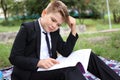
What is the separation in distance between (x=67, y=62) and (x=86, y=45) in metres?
3.93

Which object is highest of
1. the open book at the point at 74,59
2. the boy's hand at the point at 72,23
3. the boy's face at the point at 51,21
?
the boy's face at the point at 51,21

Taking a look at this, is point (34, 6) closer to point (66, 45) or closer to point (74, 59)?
Result: point (66, 45)

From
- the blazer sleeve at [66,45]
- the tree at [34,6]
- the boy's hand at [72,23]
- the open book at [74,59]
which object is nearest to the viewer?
the open book at [74,59]

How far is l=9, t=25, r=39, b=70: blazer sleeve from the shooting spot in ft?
8.36

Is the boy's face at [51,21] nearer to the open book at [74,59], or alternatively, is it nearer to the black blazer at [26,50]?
the black blazer at [26,50]

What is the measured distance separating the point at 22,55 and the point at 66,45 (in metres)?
0.52

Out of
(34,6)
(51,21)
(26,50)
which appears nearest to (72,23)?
(51,21)

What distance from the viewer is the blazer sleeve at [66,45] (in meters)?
2.93

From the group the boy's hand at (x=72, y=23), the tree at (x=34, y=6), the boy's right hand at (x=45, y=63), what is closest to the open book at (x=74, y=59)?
the boy's right hand at (x=45, y=63)

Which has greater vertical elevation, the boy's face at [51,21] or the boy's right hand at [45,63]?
the boy's face at [51,21]

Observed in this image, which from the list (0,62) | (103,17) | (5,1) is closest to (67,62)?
(0,62)

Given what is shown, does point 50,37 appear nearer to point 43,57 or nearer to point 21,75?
point 43,57

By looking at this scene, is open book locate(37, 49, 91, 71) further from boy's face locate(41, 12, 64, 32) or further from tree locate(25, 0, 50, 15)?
tree locate(25, 0, 50, 15)

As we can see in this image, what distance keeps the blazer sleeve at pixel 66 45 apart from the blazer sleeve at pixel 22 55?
45 cm
